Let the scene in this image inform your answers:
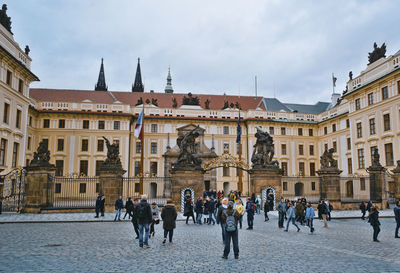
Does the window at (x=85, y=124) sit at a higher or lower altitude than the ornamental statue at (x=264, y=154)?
higher

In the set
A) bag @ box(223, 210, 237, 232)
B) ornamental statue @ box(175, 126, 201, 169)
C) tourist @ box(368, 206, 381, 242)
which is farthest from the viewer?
ornamental statue @ box(175, 126, 201, 169)

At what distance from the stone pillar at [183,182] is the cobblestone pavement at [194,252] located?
8298mm

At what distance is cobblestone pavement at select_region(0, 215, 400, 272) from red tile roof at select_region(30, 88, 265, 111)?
122 feet

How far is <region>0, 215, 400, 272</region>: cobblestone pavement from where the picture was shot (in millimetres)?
6789

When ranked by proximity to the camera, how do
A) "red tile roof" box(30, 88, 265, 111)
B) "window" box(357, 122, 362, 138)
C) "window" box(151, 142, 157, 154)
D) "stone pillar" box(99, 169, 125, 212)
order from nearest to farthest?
"stone pillar" box(99, 169, 125, 212), "window" box(357, 122, 362, 138), "window" box(151, 142, 157, 154), "red tile roof" box(30, 88, 265, 111)

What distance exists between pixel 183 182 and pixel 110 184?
448 centimetres

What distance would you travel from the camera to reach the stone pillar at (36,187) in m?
19.0

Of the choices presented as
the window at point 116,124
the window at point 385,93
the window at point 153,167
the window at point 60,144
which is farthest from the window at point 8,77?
the window at point 385,93

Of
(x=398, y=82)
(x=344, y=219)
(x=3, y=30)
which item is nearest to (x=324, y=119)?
(x=398, y=82)

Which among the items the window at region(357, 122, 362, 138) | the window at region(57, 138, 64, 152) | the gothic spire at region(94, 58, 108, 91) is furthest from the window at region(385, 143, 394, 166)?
the gothic spire at region(94, 58, 108, 91)

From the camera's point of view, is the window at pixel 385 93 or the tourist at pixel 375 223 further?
the window at pixel 385 93

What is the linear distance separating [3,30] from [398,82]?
35.3 metres

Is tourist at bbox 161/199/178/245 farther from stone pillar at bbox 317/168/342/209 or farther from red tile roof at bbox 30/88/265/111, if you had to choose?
red tile roof at bbox 30/88/265/111

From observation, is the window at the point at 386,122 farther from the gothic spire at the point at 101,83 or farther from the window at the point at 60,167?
the gothic spire at the point at 101,83
